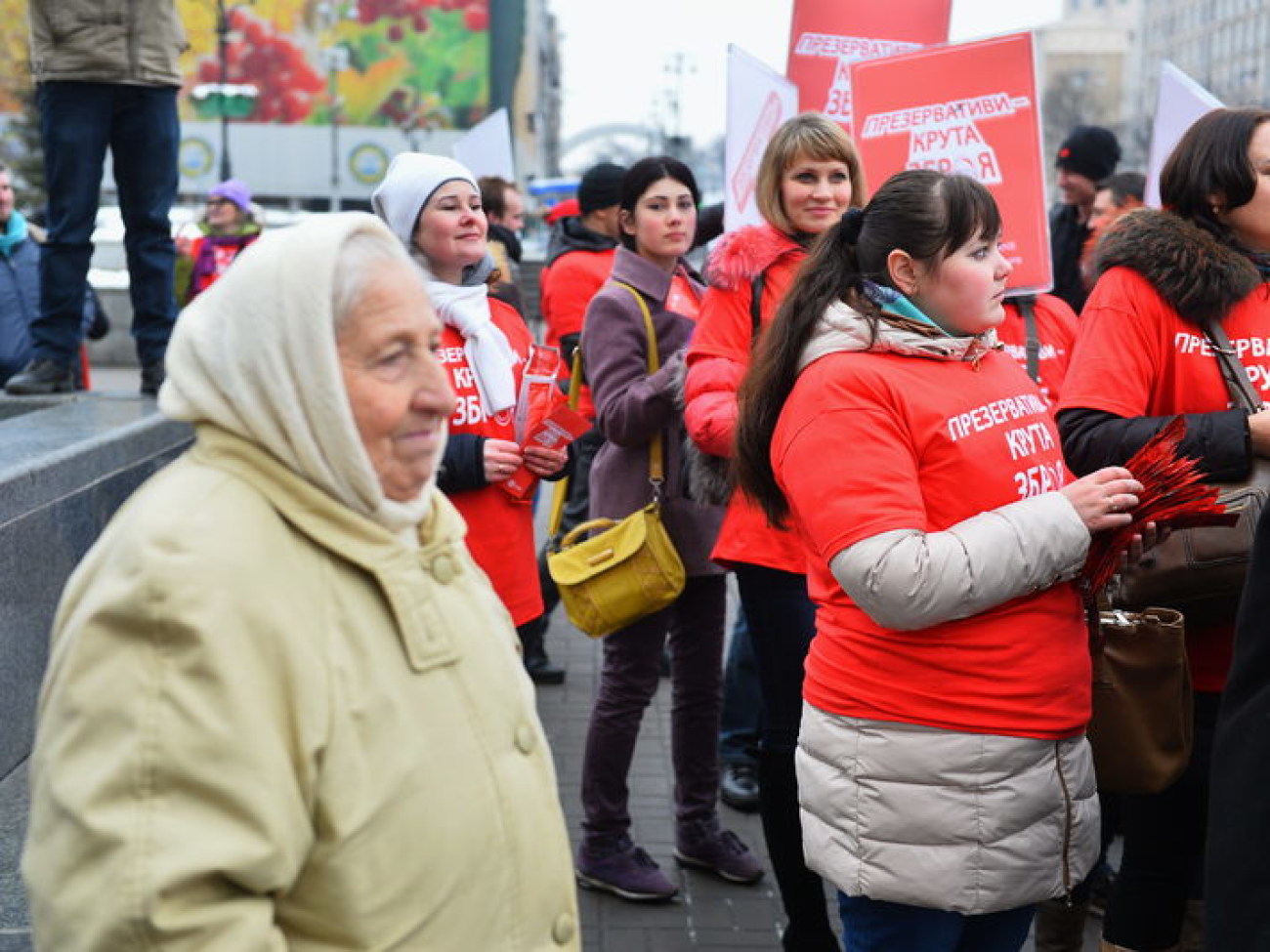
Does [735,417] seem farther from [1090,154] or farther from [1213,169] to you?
[1090,154]

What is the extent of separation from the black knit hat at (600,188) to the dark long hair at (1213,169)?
405 cm

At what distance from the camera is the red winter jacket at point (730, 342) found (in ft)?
12.7

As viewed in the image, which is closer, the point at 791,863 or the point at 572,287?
the point at 791,863

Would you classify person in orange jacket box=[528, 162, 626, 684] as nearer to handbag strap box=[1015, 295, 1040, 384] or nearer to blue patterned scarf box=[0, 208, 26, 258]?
blue patterned scarf box=[0, 208, 26, 258]

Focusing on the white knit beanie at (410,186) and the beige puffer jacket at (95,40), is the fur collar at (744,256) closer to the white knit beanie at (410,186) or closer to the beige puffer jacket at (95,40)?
the white knit beanie at (410,186)

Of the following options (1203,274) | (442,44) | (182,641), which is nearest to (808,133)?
(1203,274)

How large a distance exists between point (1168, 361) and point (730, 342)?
1109 millimetres

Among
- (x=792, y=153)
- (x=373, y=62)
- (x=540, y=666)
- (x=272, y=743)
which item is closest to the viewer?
(x=272, y=743)

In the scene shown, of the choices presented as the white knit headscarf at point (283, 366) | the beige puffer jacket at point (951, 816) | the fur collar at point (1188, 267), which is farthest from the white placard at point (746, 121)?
the white knit headscarf at point (283, 366)

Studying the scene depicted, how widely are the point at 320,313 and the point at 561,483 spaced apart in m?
3.85

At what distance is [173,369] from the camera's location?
1723mm

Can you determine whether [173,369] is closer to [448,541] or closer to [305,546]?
[305,546]

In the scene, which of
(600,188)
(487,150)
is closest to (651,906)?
(600,188)

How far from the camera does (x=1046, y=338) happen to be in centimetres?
436
